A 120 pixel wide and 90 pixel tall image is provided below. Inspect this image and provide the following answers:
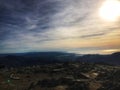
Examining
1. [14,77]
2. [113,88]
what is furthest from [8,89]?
[113,88]

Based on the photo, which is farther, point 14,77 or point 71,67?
point 71,67

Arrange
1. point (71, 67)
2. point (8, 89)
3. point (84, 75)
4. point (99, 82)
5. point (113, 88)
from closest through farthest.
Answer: point (113, 88) < point (8, 89) < point (99, 82) < point (84, 75) < point (71, 67)

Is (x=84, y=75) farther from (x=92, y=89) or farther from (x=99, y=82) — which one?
(x=92, y=89)

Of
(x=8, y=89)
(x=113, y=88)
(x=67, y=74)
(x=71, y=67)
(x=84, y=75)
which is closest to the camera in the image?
(x=113, y=88)

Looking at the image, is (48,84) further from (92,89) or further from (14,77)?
(14,77)

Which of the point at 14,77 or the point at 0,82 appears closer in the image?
the point at 0,82

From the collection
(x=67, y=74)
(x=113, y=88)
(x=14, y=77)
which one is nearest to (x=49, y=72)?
(x=67, y=74)

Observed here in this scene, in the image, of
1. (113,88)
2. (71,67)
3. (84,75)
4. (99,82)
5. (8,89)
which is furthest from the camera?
(71,67)

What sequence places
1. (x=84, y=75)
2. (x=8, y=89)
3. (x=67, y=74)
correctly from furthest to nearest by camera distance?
(x=67, y=74) → (x=84, y=75) → (x=8, y=89)
